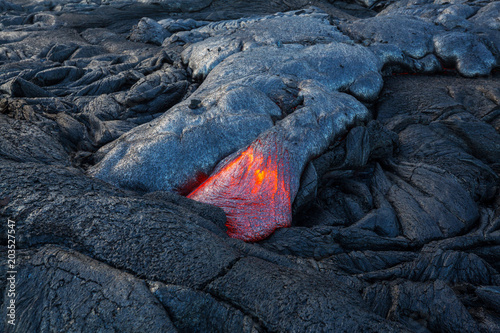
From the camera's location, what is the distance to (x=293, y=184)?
15.9 ft

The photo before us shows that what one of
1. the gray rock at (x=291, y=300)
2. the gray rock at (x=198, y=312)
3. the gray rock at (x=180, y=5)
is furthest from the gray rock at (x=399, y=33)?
the gray rock at (x=180, y=5)

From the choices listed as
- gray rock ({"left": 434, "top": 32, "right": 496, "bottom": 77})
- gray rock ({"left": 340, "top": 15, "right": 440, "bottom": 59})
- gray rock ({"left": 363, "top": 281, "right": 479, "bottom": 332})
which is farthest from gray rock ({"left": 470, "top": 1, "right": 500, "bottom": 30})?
gray rock ({"left": 363, "top": 281, "right": 479, "bottom": 332})

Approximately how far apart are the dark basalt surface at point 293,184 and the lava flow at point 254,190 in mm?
263

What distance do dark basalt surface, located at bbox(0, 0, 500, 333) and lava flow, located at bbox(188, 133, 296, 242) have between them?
0.26 meters

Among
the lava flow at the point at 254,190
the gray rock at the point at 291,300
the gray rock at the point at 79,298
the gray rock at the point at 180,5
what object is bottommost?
the lava flow at the point at 254,190

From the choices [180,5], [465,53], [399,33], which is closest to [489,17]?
[465,53]

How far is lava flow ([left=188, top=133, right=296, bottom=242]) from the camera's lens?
4406 mm

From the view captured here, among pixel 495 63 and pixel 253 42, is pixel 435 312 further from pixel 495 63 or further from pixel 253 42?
pixel 495 63

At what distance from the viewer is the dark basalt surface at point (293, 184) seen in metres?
A: 2.46

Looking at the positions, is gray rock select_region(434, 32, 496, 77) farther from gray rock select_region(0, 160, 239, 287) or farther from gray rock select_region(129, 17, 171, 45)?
gray rock select_region(129, 17, 171, 45)

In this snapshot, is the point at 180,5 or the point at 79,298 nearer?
the point at 79,298

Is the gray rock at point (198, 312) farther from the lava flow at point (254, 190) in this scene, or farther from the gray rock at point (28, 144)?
the gray rock at point (28, 144)

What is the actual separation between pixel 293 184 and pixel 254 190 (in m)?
0.65

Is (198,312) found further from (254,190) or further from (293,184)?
(293,184)
